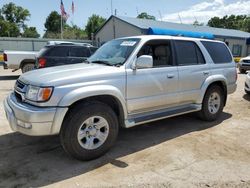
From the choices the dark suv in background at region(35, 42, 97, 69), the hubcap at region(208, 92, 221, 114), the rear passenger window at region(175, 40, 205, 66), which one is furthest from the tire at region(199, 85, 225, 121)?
the dark suv in background at region(35, 42, 97, 69)

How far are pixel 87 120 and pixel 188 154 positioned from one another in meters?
1.74

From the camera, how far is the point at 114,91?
4215mm

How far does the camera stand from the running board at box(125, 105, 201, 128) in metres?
4.59

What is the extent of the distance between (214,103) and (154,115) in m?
2.10

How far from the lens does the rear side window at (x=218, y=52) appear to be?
20.0 ft

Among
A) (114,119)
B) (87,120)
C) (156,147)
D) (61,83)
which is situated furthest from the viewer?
(156,147)

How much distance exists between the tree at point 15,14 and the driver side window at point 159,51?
70.2 metres

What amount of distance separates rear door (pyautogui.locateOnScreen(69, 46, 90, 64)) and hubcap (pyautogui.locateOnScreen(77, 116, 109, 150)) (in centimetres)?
741

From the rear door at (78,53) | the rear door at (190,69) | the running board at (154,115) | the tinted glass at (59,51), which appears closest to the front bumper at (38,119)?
the running board at (154,115)

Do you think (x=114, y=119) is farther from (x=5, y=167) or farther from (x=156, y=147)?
(x=5, y=167)

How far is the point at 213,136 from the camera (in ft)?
17.4

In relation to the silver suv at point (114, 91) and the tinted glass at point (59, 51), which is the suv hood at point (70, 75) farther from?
the tinted glass at point (59, 51)

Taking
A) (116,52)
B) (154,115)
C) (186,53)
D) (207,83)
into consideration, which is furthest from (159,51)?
(207,83)

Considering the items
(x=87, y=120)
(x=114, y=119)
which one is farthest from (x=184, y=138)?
(x=87, y=120)
